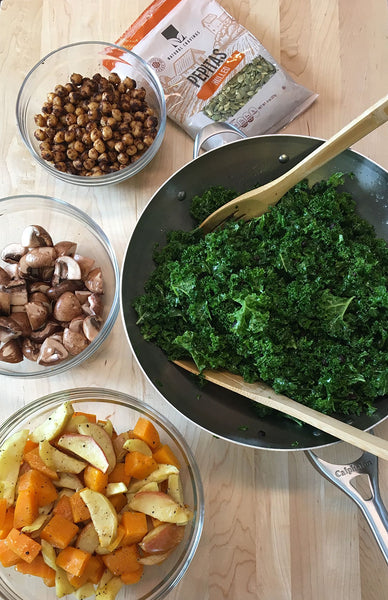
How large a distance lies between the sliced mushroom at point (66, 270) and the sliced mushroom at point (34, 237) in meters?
0.08

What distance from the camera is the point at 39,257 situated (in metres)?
1.43

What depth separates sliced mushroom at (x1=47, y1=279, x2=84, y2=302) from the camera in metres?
1.45

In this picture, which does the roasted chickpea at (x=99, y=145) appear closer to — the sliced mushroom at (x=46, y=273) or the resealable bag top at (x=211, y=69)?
the resealable bag top at (x=211, y=69)

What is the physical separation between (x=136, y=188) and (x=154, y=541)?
3.30 ft

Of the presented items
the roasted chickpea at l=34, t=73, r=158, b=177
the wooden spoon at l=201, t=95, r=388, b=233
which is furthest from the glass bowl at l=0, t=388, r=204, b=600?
the roasted chickpea at l=34, t=73, r=158, b=177

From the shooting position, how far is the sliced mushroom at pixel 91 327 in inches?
55.9

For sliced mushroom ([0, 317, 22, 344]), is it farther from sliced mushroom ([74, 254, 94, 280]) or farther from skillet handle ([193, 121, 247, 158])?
skillet handle ([193, 121, 247, 158])

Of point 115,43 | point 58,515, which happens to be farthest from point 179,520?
point 115,43

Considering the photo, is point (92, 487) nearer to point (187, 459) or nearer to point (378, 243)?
point (187, 459)

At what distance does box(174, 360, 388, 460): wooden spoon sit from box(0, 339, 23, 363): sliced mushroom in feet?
1.50

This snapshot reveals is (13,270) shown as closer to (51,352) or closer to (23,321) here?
(23,321)

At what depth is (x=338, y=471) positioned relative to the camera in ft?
4.71

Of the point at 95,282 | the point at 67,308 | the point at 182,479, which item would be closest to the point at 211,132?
the point at 95,282

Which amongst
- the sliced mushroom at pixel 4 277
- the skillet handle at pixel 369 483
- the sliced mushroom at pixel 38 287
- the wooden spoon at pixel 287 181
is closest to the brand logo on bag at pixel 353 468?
the skillet handle at pixel 369 483
